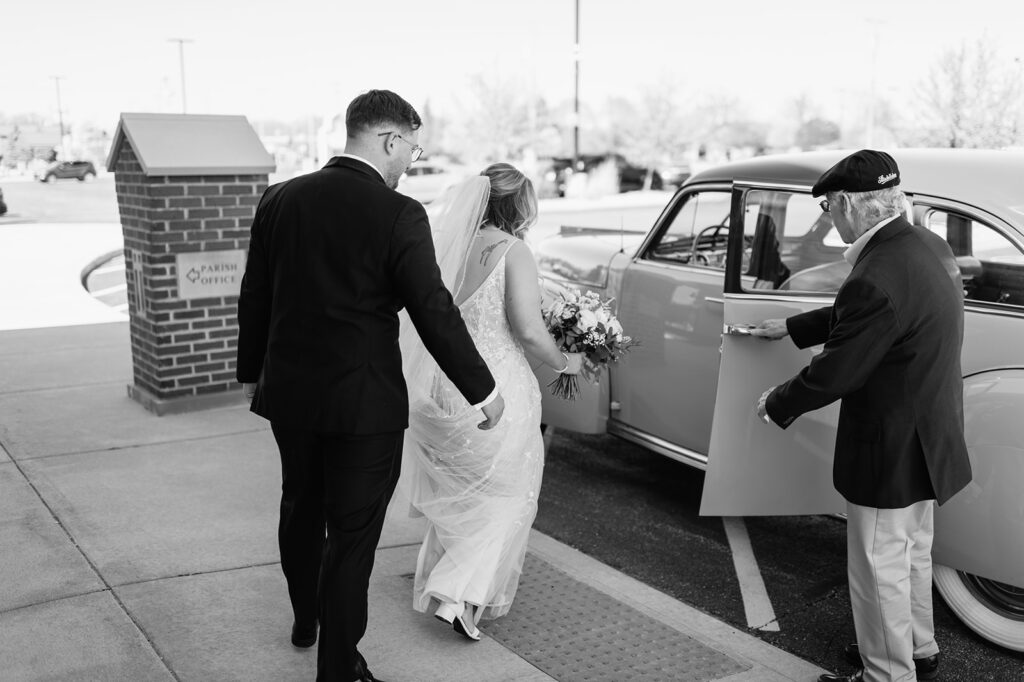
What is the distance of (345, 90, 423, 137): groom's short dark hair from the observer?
3068 millimetres

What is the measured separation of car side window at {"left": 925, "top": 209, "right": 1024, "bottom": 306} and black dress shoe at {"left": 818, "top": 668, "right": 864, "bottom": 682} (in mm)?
1508

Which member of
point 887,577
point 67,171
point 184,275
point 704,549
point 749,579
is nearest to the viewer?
point 887,577

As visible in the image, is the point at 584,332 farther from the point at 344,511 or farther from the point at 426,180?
the point at 426,180

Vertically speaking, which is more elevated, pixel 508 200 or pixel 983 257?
pixel 508 200

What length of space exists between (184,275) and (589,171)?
123 feet

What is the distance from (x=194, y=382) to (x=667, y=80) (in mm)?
53399

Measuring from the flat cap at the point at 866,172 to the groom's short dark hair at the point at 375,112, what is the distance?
55.4 inches

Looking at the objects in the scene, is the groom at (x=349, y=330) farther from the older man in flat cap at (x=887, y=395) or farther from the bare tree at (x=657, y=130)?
the bare tree at (x=657, y=130)

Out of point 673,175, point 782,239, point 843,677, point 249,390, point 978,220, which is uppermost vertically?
point 978,220

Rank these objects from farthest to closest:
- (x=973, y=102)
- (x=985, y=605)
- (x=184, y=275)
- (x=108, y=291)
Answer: (x=973, y=102)
(x=108, y=291)
(x=184, y=275)
(x=985, y=605)

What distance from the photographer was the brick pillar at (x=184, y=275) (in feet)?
21.9

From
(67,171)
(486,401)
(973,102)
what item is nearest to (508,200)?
(486,401)

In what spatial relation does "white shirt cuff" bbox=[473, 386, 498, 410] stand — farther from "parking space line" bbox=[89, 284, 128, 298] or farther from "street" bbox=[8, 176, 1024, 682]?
"parking space line" bbox=[89, 284, 128, 298]

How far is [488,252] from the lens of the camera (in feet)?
12.4
